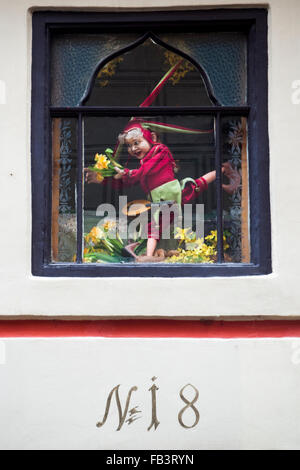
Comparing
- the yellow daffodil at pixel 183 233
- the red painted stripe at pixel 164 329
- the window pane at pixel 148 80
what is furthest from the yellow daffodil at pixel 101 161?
the red painted stripe at pixel 164 329

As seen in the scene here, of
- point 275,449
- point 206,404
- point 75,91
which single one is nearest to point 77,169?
point 75,91

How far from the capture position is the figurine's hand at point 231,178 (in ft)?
11.2

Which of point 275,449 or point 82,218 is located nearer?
point 275,449

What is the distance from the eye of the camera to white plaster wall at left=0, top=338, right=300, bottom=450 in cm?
313

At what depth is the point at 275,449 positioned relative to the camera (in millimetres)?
3113

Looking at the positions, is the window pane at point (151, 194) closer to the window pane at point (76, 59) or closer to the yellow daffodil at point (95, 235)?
the yellow daffodil at point (95, 235)

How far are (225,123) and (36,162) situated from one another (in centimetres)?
131

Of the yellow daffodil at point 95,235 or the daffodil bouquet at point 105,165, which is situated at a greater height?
the daffodil bouquet at point 105,165

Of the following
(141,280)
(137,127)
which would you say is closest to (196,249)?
(141,280)

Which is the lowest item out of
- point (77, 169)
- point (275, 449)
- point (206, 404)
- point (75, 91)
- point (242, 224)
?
point (275, 449)

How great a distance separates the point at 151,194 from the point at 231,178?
0.57 metres

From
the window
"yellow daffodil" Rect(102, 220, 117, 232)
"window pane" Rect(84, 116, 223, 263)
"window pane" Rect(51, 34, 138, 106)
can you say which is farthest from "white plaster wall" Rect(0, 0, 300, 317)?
"yellow daffodil" Rect(102, 220, 117, 232)

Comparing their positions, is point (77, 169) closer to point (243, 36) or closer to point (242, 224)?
point (242, 224)

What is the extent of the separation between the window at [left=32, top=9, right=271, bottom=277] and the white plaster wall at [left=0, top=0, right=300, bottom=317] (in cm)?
7
